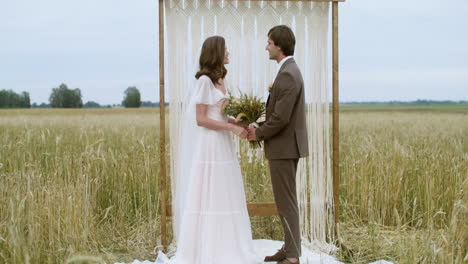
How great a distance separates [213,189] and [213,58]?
0.95 m

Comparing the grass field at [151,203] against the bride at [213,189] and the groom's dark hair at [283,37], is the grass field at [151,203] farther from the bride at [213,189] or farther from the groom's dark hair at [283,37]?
the groom's dark hair at [283,37]

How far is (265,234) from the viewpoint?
515 centimetres

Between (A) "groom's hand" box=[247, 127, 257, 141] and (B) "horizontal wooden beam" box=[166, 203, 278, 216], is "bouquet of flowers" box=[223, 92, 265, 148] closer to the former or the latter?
(A) "groom's hand" box=[247, 127, 257, 141]

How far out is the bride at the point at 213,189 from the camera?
12.2 feet

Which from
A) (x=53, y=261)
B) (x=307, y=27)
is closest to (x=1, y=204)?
(x=53, y=261)

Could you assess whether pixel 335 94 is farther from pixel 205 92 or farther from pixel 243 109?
pixel 205 92

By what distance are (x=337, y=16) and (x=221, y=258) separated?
7.45ft

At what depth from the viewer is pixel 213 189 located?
3.80 meters

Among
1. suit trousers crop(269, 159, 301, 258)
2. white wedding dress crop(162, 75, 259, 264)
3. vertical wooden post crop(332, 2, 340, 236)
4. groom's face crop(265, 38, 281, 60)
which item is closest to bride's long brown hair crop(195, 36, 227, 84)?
white wedding dress crop(162, 75, 259, 264)

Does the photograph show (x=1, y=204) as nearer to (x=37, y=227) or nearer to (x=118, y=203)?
(x=37, y=227)

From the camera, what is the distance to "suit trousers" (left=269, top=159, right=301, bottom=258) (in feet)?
12.3

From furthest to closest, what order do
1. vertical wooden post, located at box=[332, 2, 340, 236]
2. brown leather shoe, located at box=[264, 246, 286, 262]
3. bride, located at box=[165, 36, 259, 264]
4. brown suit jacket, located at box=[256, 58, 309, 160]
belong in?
vertical wooden post, located at box=[332, 2, 340, 236], brown leather shoe, located at box=[264, 246, 286, 262], bride, located at box=[165, 36, 259, 264], brown suit jacket, located at box=[256, 58, 309, 160]

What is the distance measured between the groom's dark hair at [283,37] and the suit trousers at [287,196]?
0.80 metres

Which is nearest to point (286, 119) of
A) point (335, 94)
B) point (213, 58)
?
point (213, 58)
